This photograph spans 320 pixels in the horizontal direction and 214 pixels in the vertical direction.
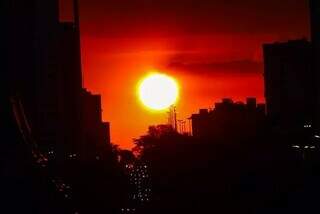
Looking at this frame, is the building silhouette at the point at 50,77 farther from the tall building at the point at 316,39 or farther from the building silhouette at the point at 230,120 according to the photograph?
the tall building at the point at 316,39

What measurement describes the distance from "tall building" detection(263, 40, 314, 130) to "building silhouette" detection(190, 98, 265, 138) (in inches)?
144

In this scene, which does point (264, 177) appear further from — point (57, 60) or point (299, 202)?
point (57, 60)

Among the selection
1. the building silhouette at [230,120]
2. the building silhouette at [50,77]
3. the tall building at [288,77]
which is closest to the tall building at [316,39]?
the building silhouette at [230,120]

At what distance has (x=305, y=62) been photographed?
158 m

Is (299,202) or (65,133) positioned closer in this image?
(299,202)

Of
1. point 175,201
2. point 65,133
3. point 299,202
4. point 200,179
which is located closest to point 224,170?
point 200,179

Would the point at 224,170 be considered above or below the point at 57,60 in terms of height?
below

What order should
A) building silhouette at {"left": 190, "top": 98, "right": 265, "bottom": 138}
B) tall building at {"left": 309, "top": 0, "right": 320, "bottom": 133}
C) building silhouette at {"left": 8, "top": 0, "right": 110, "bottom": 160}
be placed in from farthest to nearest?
tall building at {"left": 309, "top": 0, "right": 320, "bottom": 133} < building silhouette at {"left": 190, "top": 98, "right": 265, "bottom": 138} < building silhouette at {"left": 8, "top": 0, "right": 110, "bottom": 160}

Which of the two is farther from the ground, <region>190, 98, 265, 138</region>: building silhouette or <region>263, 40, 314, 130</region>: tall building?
<region>263, 40, 314, 130</region>: tall building

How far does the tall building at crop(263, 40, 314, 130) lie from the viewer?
150500 millimetres

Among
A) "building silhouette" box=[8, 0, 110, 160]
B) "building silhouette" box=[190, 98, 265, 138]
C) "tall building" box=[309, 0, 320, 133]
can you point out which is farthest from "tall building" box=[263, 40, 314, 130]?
"building silhouette" box=[8, 0, 110, 160]

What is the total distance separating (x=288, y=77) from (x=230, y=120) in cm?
5354

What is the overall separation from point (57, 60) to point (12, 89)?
104418 millimetres

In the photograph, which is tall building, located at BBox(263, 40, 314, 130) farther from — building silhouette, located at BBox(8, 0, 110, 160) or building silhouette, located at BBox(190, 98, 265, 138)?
building silhouette, located at BBox(8, 0, 110, 160)
